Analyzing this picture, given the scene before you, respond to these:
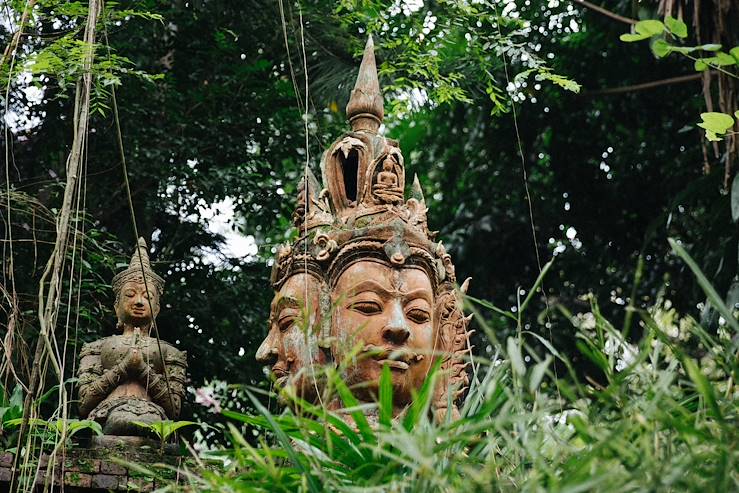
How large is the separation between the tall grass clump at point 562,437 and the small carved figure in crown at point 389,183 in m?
2.59

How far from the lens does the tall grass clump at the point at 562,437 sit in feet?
6.61

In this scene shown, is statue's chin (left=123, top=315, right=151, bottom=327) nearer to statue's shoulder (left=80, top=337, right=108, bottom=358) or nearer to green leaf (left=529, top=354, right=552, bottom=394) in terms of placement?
statue's shoulder (left=80, top=337, right=108, bottom=358)

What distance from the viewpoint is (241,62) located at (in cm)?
921

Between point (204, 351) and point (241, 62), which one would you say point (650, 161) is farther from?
point (204, 351)

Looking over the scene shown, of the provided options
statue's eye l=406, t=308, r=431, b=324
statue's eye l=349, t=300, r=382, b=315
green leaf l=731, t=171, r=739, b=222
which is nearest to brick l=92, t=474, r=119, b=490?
statue's eye l=349, t=300, r=382, b=315

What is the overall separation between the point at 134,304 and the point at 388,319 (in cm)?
152

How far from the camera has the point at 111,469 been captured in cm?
450

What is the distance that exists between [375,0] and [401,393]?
3.92 meters

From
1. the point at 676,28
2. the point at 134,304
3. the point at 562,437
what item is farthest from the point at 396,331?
the point at 562,437

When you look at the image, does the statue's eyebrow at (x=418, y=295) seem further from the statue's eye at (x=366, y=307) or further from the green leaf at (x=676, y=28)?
the green leaf at (x=676, y=28)

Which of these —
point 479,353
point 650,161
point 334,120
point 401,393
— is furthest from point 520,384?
point 650,161

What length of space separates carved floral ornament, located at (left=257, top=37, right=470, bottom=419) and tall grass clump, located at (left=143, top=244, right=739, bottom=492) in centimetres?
193

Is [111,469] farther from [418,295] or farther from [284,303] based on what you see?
[418,295]

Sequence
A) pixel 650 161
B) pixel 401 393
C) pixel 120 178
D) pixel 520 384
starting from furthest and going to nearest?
pixel 650 161
pixel 120 178
pixel 401 393
pixel 520 384
